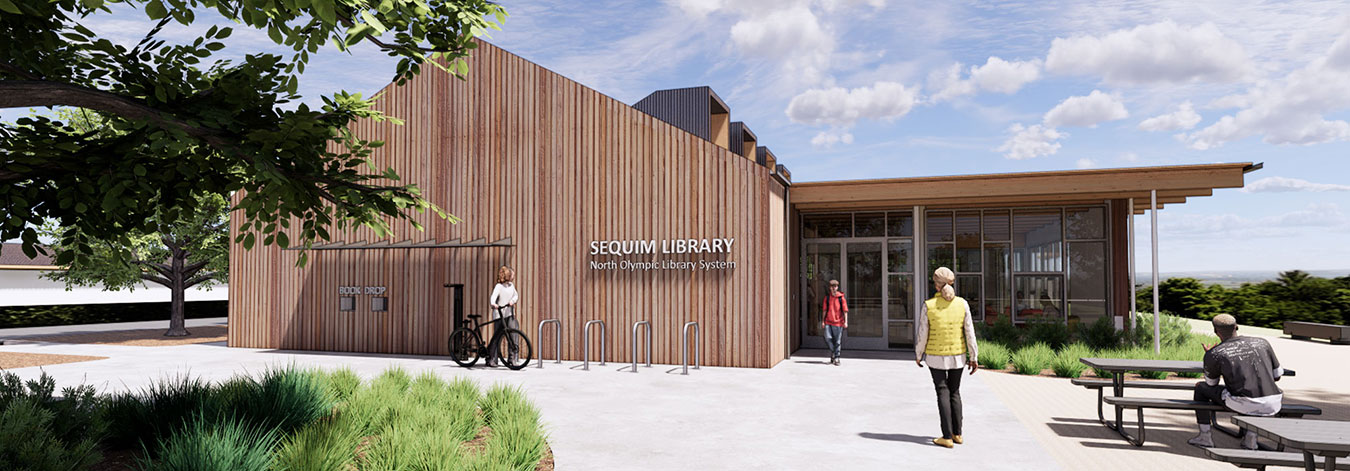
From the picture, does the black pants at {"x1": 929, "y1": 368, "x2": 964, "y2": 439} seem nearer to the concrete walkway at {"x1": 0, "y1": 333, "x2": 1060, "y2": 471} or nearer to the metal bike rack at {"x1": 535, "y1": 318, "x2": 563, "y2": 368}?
the concrete walkway at {"x1": 0, "y1": 333, "x2": 1060, "y2": 471}

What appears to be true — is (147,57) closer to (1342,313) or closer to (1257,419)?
(1257,419)

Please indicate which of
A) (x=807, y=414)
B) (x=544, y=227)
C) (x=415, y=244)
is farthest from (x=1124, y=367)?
(x=415, y=244)

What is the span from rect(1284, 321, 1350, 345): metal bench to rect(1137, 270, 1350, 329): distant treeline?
2.64 meters

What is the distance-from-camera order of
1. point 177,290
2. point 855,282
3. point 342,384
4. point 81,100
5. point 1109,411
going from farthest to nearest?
point 177,290 < point 855,282 < point 1109,411 < point 342,384 < point 81,100

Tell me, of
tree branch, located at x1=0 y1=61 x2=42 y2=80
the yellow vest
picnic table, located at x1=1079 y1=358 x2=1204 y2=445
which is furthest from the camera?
picnic table, located at x1=1079 y1=358 x2=1204 y2=445

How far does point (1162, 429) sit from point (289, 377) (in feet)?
25.9

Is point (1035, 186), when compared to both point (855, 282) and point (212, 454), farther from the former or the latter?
point (212, 454)

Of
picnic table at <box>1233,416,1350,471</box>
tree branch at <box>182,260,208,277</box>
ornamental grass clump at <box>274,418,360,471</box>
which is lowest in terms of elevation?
ornamental grass clump at <box>274,418,360,471</box>

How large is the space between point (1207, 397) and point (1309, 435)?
2331 mm

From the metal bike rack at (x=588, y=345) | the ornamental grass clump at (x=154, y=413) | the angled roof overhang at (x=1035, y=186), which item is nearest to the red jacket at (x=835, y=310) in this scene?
the angled roof overhang at (x=1035, y=186)

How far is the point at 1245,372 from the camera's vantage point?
6273 millimetres

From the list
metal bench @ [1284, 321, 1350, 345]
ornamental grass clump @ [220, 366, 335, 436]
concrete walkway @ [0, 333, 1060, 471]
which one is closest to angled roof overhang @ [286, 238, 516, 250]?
concrete walkway @ [0, 333, 1060, 471]

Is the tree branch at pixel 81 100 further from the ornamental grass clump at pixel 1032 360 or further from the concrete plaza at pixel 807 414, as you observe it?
the ornamental grass clump at pixel 1032 360

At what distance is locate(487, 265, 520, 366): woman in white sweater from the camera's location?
40.6 ft
